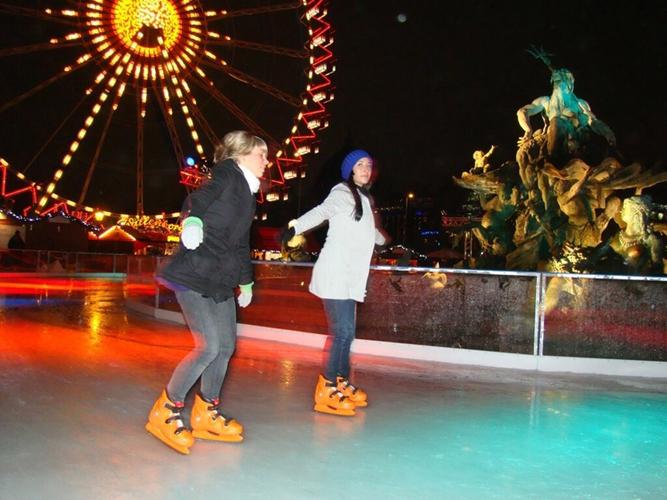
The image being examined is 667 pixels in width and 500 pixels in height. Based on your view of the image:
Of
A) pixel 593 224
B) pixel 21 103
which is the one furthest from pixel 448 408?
pixel 21 103

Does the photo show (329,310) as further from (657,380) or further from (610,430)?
(657,380)

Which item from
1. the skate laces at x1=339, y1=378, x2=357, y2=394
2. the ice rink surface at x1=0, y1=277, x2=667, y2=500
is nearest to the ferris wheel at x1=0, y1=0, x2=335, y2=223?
the ice rink surface at x1=0, y1=277, x2=667, y2=500

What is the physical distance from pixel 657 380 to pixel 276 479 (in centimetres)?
424

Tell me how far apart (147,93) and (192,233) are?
2265 cm

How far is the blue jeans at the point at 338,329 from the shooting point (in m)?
4.06

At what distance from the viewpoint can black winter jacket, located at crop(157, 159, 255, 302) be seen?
10.6 ft

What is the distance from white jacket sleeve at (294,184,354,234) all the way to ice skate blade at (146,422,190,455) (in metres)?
1.31

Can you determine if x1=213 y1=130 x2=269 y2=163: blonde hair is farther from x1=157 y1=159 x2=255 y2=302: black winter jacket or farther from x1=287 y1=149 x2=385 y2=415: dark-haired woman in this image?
x1=287 y1=149 x2=385 y2=415: dark-haired woman

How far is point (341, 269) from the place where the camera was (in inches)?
160

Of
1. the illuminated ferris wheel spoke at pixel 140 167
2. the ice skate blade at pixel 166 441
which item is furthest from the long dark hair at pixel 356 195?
the illuminated ferris wheel spoke at pixel 140 167

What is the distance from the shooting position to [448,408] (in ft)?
14.5

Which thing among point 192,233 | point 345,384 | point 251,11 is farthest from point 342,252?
point 251,11

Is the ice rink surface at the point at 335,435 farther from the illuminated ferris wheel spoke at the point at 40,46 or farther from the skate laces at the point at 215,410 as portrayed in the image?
the illuminated ferris wheel spoke at the point at 40,46

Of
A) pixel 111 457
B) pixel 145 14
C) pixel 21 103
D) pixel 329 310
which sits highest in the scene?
pixel 145 14
